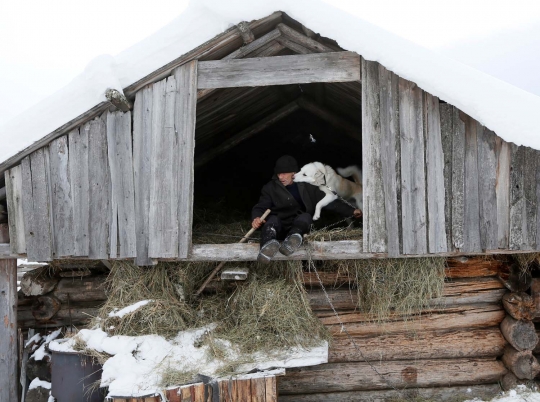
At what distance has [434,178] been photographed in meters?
5.89

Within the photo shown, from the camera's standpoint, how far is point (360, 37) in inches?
219

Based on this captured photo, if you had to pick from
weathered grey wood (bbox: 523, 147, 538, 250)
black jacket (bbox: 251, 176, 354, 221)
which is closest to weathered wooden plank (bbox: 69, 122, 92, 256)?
black jacket (bbox: 251, 176, 354, 221)

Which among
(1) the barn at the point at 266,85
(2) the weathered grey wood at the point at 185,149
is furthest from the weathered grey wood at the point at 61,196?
(2) the weathered grey wood at the point at 185,149

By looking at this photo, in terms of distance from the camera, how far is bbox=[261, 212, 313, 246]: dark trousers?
20.2ft

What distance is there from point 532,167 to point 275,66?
2937 millimetres

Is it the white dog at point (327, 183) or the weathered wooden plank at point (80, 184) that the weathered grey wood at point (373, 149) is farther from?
the weathered wooden plank at point (80, 184)

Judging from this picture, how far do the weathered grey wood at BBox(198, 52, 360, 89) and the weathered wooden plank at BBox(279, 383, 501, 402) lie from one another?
4.09 meters

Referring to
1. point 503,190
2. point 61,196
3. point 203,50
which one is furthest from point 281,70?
point 61,196

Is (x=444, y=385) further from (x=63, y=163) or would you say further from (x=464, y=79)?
(x=63, y=163)

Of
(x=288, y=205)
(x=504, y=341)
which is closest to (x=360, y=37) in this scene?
(x=288, y=205)

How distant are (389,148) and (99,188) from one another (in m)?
3.17

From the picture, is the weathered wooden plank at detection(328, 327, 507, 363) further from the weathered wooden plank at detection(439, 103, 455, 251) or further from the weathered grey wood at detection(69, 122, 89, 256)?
the weathered grey wood at detection(69, 122, 89, 256)

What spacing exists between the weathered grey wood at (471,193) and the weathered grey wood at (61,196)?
14.1ft

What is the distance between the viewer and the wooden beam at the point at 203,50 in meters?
5.89
